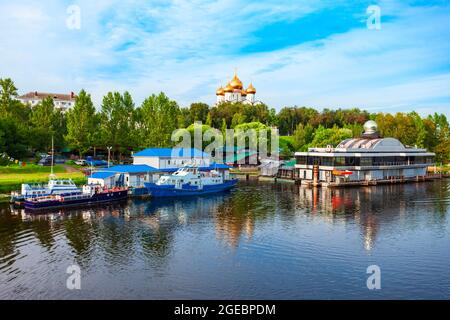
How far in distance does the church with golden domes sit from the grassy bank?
326 ft

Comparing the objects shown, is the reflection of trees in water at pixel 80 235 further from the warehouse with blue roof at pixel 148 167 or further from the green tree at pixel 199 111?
the green tree at pixel 199 111

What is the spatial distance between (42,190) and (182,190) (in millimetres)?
19926

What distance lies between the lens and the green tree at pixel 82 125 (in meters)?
88.5

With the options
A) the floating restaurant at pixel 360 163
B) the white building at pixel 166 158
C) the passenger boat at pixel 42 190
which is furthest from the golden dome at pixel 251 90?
the passenger boat at pixel 42 190

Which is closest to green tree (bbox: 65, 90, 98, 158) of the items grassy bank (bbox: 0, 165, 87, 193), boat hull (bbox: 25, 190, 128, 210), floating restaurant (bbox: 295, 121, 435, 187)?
grassy bank (bbox: 0, 165, 87, 193)

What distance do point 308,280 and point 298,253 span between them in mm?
5888

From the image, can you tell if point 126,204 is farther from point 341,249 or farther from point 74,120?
point 74,120

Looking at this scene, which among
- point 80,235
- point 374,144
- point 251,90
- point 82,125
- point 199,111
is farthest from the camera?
point 251,90

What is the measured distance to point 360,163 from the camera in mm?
79812

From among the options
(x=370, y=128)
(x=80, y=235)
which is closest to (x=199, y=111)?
(x=370, y=128)

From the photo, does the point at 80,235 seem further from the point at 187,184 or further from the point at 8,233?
the point at 187,184

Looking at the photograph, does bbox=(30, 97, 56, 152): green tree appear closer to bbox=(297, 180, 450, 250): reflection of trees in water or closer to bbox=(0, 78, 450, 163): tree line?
bbox=(0, 78, 450, 163): tree line

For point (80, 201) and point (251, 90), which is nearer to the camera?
point (80, 201)
